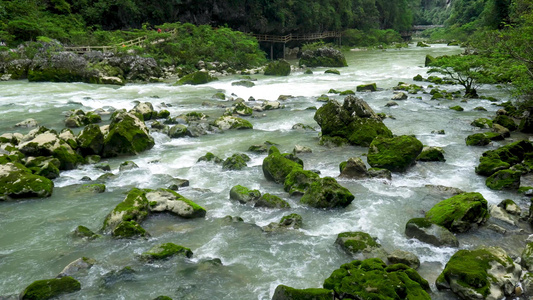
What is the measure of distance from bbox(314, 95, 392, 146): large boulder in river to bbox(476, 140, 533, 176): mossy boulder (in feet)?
11.2

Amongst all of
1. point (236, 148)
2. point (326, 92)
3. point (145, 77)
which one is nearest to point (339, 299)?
point (236, 148)

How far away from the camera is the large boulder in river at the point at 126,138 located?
40.3ft

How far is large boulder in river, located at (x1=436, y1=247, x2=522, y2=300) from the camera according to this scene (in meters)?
5.46

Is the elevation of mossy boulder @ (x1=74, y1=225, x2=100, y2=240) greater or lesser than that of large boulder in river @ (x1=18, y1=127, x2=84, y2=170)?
lesser

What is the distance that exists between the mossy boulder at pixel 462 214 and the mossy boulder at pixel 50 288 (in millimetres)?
6271

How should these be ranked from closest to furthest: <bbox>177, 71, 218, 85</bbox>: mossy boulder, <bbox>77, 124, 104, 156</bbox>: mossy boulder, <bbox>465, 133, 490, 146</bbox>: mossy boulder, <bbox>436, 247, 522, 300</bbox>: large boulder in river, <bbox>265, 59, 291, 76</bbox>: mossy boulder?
<bbox>436, 247, 522, 300</bbox>: large boulder in river, <bbox>77, 124, 104, 156</bbox>: mossy boulder, <bbox>465, 133, 490, 146</bbox>: mossy boulder, <bbox>177, 71, 218, 85</bbox>: mossy boulder, <bbox>265, 59, 291, 76</bbox>: mossy boulder

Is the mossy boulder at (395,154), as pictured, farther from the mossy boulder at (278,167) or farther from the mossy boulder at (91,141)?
the mossy boulder at (91,141)

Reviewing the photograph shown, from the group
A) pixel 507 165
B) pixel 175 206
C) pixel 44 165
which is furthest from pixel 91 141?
pixel 507 165

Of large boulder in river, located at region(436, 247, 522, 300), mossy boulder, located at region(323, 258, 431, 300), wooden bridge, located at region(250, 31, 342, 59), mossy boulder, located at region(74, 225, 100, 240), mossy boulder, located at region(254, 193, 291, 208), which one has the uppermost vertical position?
wooden bridge, located at region(250, 31, 342, 59)

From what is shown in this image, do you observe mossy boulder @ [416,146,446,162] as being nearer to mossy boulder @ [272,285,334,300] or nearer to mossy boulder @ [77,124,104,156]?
mossy boulder @ [272,285,334,300]

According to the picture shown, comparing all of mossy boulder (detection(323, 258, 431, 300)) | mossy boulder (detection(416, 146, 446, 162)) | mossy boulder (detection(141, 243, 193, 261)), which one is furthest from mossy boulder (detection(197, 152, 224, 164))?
mossy boulder (detection(323, 258, 431, 300))

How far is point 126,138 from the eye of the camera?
40.8 ft

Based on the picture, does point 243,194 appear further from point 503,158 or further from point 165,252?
point 503,158

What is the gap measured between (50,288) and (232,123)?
35.5 ft
